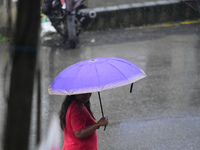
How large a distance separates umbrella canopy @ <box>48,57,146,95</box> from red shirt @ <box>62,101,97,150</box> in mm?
222

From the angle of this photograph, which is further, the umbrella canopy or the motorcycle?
the motorcycle

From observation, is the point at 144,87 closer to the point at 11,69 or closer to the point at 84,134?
the point at 84,134

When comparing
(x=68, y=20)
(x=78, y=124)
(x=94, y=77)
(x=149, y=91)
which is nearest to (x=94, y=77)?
(x=94, y=77)

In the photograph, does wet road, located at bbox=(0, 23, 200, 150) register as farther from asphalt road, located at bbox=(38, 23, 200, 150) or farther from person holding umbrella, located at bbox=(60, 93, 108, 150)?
person holding umbrella, located at bbox=(60, 93, 108, 150)

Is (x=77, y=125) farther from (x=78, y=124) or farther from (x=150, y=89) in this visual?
(x=150, y=89)

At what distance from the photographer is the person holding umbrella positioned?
11.1ft

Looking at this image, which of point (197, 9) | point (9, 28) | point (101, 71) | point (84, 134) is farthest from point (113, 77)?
point (197, 9)

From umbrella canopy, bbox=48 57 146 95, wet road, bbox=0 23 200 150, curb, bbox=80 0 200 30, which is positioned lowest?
wet road, bbox=0 23 200 150

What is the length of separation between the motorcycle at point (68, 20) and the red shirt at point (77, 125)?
24.6 ft

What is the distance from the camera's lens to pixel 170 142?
17.7ft

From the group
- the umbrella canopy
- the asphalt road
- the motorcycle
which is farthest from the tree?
the motorcycle

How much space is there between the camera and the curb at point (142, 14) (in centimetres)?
1293

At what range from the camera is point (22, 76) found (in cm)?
132

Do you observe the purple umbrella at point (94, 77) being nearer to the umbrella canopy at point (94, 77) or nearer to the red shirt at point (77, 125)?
the umbrella canopy at point (94, 77)
